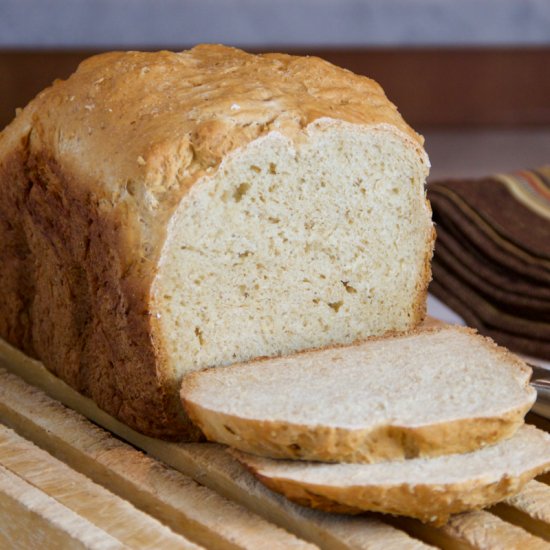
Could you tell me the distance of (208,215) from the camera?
79.3 inches

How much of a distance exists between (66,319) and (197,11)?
3.13 meters

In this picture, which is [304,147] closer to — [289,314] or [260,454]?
[289,314]

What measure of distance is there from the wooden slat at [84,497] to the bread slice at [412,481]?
0.20m

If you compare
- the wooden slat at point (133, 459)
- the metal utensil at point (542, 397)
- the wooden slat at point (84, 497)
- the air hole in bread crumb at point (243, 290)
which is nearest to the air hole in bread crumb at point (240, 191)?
the air hole in bread crumb at point (243, 290)

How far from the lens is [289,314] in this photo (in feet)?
7.20

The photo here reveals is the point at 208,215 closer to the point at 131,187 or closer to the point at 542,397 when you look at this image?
the point at 131,187

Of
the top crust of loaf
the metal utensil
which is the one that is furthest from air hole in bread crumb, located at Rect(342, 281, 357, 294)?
the metal utensil

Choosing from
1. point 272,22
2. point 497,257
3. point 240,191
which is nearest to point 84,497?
point 240,191

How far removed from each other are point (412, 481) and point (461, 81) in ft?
18.3

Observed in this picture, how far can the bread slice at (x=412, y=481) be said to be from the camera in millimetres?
1702

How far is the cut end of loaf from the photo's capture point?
2027mm

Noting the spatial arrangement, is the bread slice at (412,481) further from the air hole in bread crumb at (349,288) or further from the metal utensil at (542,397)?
the air hole in bread crumb at (349,288)

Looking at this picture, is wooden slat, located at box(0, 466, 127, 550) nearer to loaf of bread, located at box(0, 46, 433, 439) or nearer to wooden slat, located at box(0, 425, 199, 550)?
wooden slat, located at box(0, 425, 199, 550)

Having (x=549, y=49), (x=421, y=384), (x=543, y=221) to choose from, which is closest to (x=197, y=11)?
(x=543, y=221)
